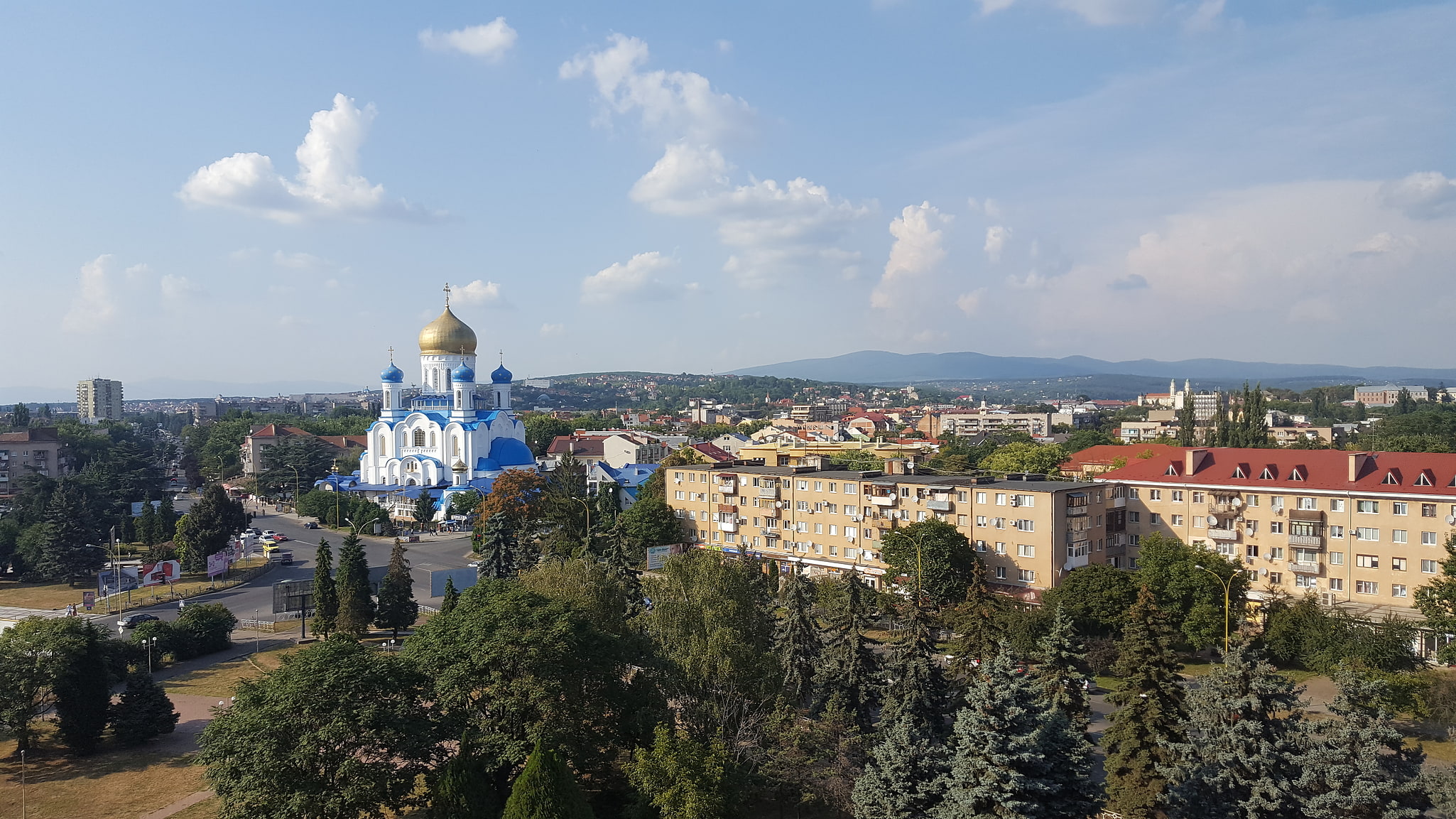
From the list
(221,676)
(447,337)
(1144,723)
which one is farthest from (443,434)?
(1144,723)

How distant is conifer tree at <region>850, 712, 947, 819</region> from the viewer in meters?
18.4

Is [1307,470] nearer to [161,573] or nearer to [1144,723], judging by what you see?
[1144,723]

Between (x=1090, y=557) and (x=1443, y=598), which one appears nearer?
(x=1443, y=598)

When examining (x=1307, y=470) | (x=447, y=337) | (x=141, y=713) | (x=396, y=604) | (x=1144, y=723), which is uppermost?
(x=447, y=337)

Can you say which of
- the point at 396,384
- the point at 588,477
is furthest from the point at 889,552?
the point at 396,384

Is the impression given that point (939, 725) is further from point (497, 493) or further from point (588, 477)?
point (588, 477)

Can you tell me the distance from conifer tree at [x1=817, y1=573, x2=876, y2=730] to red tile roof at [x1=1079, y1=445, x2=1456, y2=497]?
937 inches

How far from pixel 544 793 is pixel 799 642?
10.4 meters

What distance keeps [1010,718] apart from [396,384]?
70017 mm

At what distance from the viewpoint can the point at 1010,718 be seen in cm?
1781

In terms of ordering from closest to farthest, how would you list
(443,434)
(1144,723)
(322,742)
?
(322,742)
(1144,723)
(443,434)

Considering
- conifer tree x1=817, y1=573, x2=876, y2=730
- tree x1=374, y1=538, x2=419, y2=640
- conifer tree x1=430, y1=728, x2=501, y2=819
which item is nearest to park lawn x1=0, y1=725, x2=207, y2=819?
conifer tree x1=430, y1=728, x2=501, y2=819

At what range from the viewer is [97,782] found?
23219mm

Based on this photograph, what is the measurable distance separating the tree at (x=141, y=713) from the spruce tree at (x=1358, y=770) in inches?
1106
